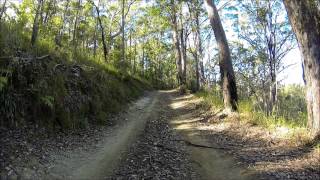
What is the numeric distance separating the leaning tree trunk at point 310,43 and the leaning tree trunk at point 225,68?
4.90m

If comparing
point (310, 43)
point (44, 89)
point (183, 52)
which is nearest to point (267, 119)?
point (310, 43)

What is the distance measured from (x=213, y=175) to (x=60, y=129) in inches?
172

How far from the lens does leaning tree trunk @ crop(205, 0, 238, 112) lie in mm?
12773

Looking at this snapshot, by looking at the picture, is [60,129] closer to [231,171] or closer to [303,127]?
[231,171]

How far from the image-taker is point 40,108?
8.20 m

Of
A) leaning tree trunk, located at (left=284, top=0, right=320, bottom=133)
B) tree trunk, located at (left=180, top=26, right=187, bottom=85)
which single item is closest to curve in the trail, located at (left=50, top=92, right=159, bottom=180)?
leaning tree trunk, located at (left=284, top=0, right=320, bottom=133)

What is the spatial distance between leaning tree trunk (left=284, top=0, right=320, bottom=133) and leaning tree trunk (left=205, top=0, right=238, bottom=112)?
490 centimetres

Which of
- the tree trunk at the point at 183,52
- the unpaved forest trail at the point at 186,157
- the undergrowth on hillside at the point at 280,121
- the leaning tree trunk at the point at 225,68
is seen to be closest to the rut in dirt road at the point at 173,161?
the unpaved forest trail at the point at 186,157

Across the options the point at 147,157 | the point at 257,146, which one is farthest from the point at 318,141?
the point at 147,157

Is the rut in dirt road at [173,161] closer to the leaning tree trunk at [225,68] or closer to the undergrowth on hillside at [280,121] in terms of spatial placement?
the undergrowth on hillside at [280,121]

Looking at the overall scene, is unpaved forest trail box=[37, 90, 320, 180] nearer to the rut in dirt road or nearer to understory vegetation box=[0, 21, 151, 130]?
the rut in dirt road

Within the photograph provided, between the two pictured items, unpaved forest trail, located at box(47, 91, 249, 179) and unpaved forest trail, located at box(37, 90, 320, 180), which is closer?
unpaved forest trail, located at box(37, 90, 320, 180)

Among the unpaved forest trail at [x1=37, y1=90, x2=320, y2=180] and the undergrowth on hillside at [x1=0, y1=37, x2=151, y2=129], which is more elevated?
the undergrowth on hillside at [x1=0, y1=37, x2=151, y2=129]

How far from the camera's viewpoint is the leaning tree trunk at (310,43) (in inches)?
298
